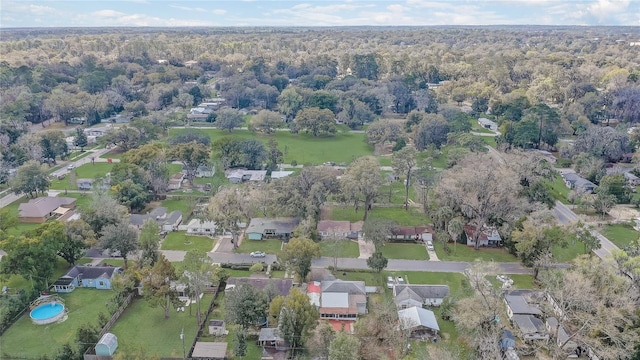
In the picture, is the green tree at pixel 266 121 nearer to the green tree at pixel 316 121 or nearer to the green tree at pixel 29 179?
the green tree at pixel 316 121

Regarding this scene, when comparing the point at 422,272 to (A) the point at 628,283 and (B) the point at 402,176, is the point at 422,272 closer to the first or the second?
(A) the point at 628,283

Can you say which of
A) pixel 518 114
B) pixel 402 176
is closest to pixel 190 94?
pixel 402 176

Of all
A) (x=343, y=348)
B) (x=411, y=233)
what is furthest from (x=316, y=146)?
(x=343, y=348)

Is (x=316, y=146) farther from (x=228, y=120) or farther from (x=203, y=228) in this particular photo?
(x=203, y=228)

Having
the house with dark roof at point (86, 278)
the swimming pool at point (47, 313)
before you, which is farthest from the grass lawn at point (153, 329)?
the swimming pool at point (47, 313)

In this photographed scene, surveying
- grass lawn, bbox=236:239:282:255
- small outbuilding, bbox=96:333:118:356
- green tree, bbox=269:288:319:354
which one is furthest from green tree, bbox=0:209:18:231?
green tree, bbox=269:288:319:354
